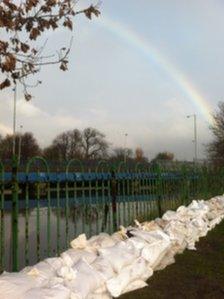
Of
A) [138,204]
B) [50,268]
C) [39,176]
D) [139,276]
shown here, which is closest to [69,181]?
[39,176]

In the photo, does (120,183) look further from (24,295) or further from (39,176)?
(24,295)

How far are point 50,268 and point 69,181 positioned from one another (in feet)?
6.68

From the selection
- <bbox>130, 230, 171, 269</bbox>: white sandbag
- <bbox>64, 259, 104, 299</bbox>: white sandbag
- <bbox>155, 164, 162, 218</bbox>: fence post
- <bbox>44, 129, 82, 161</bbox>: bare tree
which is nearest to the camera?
<bbox>64, 259, 104, 299</bbox>: white sandbag

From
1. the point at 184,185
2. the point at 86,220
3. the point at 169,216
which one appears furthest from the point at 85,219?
the point at 184,185

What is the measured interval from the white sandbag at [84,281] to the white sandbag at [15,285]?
1.56 ft

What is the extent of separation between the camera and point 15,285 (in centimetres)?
540

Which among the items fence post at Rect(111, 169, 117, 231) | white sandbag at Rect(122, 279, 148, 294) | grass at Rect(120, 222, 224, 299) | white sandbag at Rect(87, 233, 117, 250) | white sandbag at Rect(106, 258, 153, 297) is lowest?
grass at Rect(120, 222, 224, 299)

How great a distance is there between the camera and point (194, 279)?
336 inches

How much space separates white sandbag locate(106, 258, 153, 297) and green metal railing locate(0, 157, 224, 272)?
0.97 m

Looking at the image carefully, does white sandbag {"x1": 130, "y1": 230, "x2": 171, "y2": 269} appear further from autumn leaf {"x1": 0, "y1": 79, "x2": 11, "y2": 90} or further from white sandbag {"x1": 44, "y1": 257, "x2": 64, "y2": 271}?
autumn leaf {"x1": 0, "y1": 79, "x2": 11, "y2": 90}

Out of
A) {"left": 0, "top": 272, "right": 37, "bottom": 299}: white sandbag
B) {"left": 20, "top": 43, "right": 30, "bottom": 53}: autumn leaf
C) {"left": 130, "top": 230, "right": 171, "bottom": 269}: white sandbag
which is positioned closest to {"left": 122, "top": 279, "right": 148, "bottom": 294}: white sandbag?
{"left": 130, "top": 230, "right": 171, "bottom": 269}: white sandbag

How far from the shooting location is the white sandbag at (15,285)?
5.25 m

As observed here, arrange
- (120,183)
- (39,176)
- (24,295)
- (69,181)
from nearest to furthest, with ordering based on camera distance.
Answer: (24,295) < (39,176) < (69,181) < (120,183)

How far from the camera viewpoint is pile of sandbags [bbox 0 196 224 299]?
5.58 m
